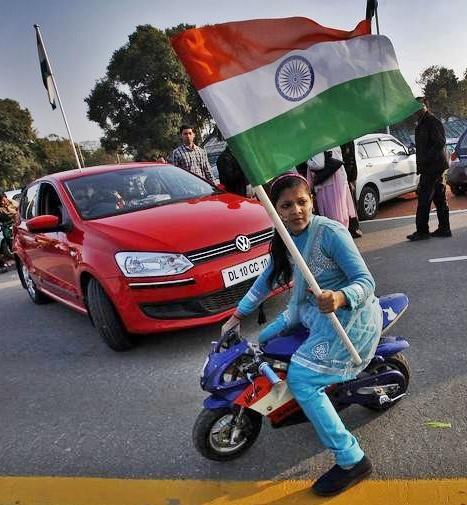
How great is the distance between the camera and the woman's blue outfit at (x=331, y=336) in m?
2.08

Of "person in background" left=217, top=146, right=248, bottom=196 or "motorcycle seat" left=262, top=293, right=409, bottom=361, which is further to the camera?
"person in background" left=217, top=146, right=248, bottom=196

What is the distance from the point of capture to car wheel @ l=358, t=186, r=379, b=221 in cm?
819

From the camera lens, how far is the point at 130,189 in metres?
4.78

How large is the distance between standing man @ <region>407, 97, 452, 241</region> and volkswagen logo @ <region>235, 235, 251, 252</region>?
10.3ft

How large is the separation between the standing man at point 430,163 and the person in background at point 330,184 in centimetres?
101

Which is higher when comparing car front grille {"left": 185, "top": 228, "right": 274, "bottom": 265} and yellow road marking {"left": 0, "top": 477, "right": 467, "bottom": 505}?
car front grille {"left": 185, "top": 228, "right": 274, "bottom": 265}

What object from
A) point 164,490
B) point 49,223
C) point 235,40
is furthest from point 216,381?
point 49,223

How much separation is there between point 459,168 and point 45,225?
7488 millimetres

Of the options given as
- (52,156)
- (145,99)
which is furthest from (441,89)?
(52,156)

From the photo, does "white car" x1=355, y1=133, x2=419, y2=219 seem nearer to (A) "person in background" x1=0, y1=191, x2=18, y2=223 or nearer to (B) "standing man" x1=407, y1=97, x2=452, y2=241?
(B) "standing man" x1=407, y1=97, x2=452, y2=241

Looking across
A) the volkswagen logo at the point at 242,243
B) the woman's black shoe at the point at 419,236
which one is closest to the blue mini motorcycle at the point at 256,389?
the volkswagen logo at the point at 242,243

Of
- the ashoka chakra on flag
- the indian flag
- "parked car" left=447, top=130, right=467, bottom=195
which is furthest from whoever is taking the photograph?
"parked car" left=447, top=130, right=467, bottom=195

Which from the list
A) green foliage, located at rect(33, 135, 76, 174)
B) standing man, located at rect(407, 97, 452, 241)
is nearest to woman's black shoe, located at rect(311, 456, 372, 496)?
standing man, located at rect(407, 97, 452, 241)

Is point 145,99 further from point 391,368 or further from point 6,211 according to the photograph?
point 391,368
